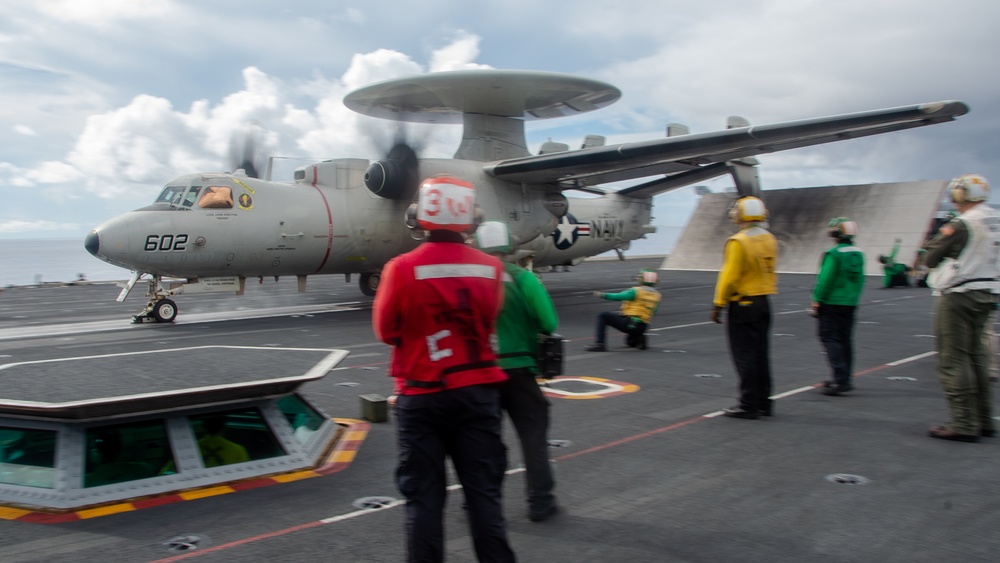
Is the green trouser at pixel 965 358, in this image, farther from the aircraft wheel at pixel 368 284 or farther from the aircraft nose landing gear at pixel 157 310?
the aircraft wheel at pixel 368 284

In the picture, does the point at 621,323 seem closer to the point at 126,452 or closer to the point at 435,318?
the point at 126,452

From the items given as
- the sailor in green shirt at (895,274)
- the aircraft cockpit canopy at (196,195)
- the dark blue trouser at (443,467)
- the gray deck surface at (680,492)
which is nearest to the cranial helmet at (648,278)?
the gray deck surface at (680,492)

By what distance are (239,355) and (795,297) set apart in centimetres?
1862

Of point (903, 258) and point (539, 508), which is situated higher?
point (903, 258)

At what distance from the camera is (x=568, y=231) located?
955 inches

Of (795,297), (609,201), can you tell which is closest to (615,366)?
(795,297)

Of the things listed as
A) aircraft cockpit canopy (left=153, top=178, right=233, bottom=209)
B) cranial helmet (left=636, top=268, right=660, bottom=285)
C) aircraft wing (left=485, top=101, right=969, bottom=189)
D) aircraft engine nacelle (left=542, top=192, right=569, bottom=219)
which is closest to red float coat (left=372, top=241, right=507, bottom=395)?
cranial helmet (left=636, top=268, right=660, bottom=285)

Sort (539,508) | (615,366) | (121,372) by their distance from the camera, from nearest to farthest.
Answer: (539,508)
(121,372)
(615,366)

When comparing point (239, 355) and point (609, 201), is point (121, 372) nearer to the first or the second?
point (239, 355)

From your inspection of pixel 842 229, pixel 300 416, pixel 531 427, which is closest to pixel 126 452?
pixel 300 416

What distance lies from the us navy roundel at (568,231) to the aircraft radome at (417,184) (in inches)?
1.9

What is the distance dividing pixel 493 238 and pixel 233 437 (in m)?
2.78

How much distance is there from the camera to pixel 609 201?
84.6ft

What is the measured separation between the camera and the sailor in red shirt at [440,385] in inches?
137
